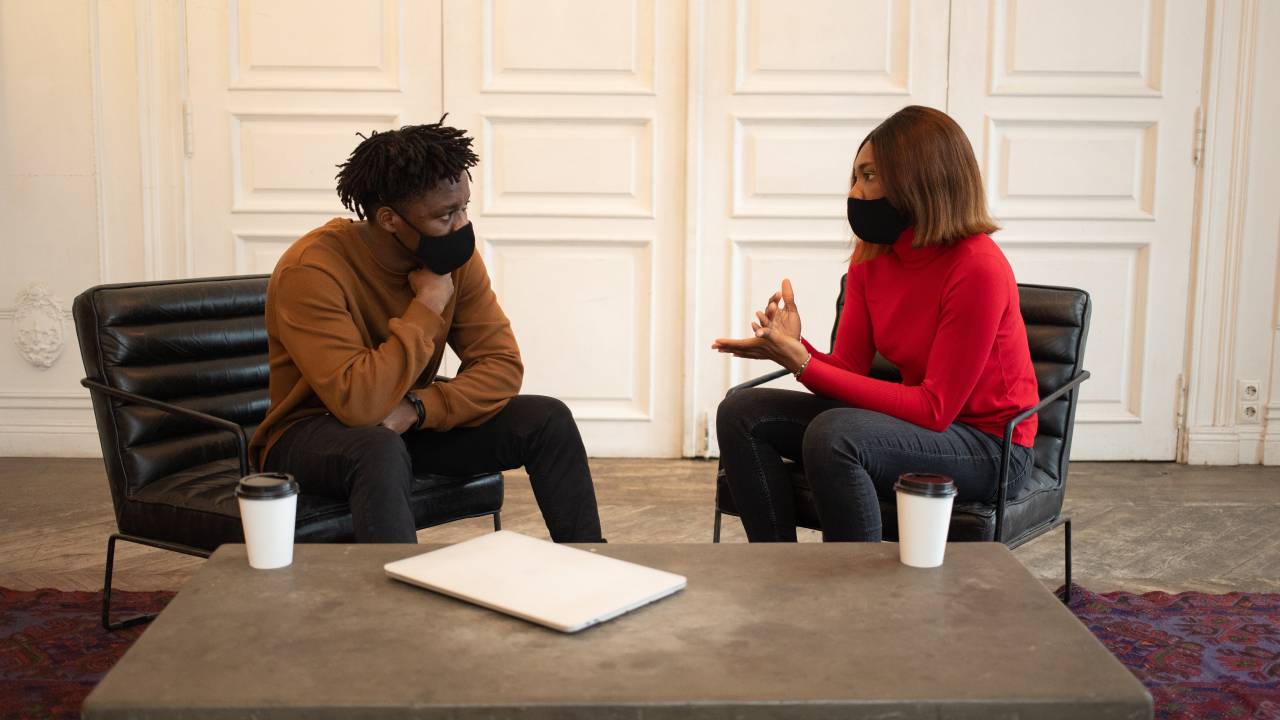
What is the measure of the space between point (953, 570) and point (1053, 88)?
315 centimetres

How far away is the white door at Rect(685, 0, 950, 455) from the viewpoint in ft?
14.3

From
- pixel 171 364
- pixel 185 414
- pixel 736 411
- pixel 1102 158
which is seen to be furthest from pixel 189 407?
pixel 1102 158

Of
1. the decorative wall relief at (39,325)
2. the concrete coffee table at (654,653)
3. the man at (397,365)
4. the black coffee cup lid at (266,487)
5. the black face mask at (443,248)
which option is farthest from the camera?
the decorative wall relief at (39,325)

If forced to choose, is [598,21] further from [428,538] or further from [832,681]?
[832,681]

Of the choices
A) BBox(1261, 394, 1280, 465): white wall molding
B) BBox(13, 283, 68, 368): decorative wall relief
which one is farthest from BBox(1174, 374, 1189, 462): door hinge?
BBox(13, 283, 68, 368): decorative wall relief

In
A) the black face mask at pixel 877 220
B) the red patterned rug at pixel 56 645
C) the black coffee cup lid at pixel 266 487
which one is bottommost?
the red patterned rug at pixel 56 645

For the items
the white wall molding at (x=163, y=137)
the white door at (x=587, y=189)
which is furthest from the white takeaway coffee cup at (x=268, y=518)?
the white wall molding at (x=163, y=137)

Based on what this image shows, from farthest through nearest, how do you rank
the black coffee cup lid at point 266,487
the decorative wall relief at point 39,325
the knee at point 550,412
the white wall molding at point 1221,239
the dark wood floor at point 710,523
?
the decorative wall relief at point 39,325 → the white wall molding at point 1221,239 → the dark wood floor at point 710,523 → the knee at point 550,412 → the black coffee cup lid at point 266,487

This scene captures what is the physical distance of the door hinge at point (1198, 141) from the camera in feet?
14.3

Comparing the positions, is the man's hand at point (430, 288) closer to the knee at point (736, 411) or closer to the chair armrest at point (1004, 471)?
the knee at point (736, 411)

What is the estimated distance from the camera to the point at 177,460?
2.54m

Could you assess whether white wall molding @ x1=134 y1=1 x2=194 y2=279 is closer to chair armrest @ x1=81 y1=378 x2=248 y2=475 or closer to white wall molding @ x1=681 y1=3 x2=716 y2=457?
white wall molding @ x1=681 y1=3 x2=716 y2=457

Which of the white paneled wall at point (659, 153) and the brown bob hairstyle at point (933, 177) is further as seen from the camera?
the white paneled wall at point (659, 153)

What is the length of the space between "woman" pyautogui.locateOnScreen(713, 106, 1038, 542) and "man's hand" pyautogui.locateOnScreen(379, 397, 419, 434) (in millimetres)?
650
